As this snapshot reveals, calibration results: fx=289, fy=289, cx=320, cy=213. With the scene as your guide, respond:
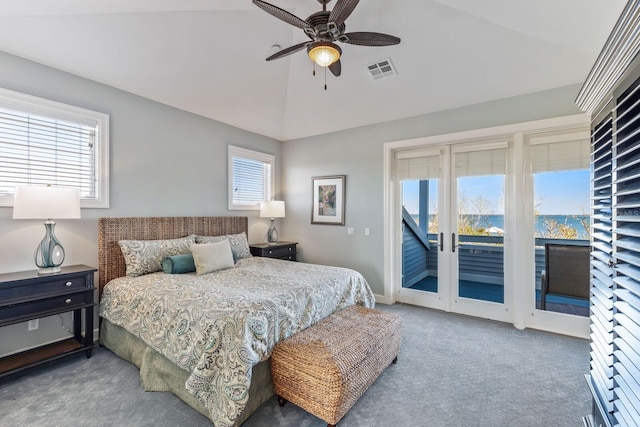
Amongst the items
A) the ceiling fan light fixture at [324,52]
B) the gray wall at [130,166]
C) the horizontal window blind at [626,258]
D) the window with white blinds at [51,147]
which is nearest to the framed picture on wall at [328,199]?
the gray wall at [130,166]

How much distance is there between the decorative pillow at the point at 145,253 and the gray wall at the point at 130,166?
1.40 ft

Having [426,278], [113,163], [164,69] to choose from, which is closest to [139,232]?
[113,163]

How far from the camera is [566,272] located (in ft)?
10.8

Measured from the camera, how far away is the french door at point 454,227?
3725 millimetres

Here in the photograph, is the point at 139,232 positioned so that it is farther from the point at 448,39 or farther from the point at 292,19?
the point at 448,39

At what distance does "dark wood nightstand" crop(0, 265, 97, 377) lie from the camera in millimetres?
2314

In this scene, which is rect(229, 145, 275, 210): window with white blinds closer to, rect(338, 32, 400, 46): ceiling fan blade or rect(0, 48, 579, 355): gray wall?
rect(0, 48, 579, 355): gray wall

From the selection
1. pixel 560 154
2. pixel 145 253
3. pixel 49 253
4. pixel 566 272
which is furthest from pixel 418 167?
pixel 49 253

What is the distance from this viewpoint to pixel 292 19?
2146 mm

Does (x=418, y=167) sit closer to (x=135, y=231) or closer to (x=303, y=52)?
(x=303, y=52)

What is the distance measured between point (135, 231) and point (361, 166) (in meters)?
3.22

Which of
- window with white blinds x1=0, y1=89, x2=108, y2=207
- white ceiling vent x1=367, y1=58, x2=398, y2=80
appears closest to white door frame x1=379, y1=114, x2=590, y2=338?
white ceiling vent x1=367, y1=58, x2=398, y2=80

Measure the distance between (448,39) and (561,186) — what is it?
6.93ft

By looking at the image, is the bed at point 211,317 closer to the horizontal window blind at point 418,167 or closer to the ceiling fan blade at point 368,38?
the horizontal window blind at point 418,167
